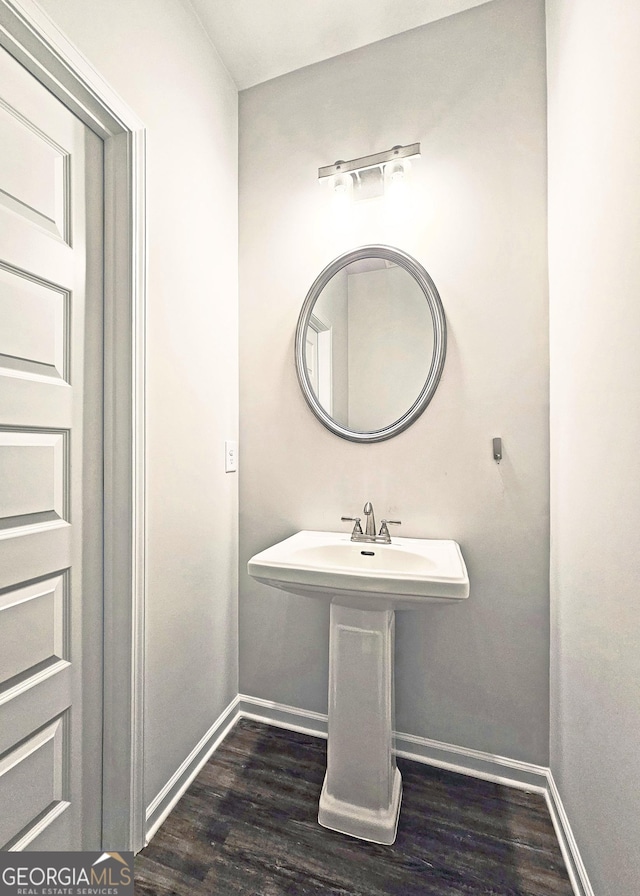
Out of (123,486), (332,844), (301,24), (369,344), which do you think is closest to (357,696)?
(332,844)

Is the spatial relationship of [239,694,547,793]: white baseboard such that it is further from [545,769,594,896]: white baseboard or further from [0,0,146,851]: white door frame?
[0,0,146,851]: white door frame

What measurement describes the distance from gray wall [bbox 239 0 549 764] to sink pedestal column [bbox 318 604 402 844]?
341mm

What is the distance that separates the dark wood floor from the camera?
→ 1.09m

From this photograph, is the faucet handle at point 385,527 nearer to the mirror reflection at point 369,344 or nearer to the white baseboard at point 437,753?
the mirror reflection at point 369,344

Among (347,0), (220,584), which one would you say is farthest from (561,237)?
(220,584)

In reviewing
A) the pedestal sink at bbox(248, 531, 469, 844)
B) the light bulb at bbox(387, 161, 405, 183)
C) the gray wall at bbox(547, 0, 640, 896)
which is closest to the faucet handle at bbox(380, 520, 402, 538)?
the pedestal sink at bbox(248, 531, 469, 844)

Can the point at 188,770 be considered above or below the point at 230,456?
below

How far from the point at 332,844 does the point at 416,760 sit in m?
0.47

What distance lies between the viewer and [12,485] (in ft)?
3.17

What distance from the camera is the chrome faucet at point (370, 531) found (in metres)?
1.50

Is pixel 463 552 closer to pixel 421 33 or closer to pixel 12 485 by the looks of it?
pixel 12 485

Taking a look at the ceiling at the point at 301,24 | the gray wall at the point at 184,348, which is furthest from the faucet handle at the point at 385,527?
the ceiling at the point at 301,24

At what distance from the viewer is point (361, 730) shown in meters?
1.26

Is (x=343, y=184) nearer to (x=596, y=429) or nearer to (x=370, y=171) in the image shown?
(x=370, y=171)
